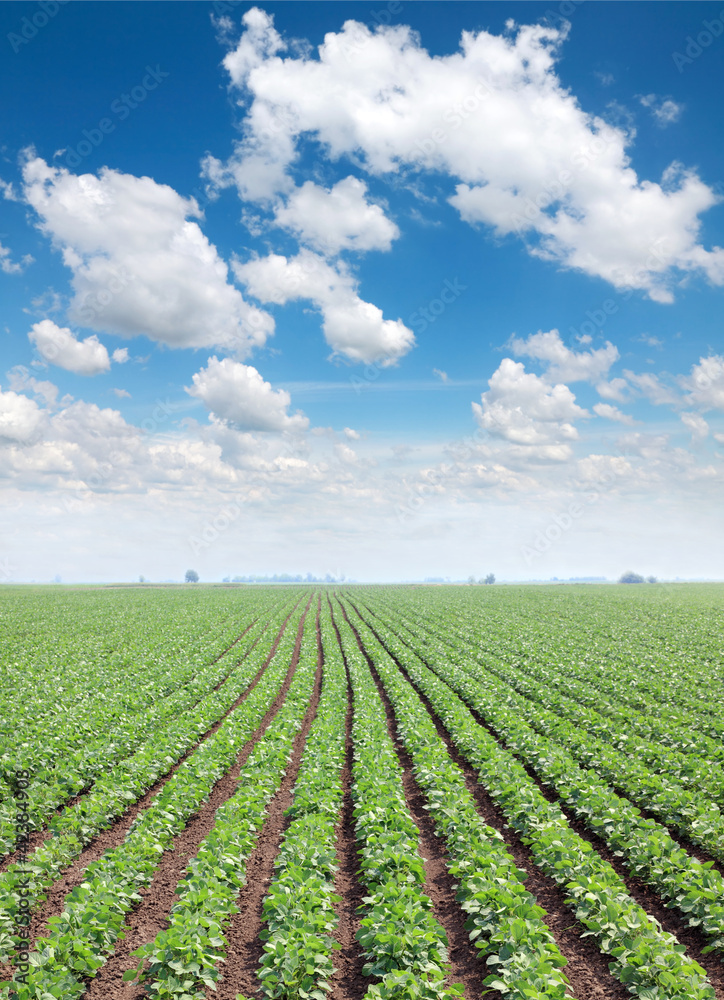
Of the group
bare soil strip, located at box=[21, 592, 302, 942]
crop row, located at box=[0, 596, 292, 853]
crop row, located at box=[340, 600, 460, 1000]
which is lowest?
bare soil strip, located at box=[21, 592, 302, 942]

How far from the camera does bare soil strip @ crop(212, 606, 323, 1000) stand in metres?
7.30

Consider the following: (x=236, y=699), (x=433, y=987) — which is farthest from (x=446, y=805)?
(x=236, y=699)

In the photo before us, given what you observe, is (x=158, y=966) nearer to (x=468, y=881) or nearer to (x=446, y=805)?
(x=468, y=881)

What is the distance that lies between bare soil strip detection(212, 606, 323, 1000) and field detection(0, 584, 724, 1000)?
0.04 m

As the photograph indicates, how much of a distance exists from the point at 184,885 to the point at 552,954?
17.6 ft

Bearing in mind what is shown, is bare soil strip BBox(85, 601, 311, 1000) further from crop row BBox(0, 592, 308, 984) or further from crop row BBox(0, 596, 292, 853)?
crop row BBox(0, 596, 292, 853)

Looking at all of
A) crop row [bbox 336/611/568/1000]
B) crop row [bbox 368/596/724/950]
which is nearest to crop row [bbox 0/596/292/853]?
crop row [bbox 336/611/568/1000]

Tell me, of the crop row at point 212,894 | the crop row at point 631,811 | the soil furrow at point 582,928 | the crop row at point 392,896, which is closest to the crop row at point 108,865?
the crop row at point 212,894

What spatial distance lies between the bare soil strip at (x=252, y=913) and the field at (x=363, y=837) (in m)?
0.04

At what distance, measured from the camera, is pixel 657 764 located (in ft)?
45.2

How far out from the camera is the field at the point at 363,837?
23.1 ft

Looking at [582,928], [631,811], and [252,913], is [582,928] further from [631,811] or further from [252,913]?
[252,913]

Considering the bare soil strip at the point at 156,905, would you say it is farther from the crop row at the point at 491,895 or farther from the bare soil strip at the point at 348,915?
the crop row at the point at 491,895

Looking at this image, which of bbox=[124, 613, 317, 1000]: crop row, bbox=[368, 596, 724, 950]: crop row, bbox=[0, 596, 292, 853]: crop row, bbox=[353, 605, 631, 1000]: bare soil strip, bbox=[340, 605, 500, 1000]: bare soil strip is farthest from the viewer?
bbox=[0, 596, 292, 853]: crop row
